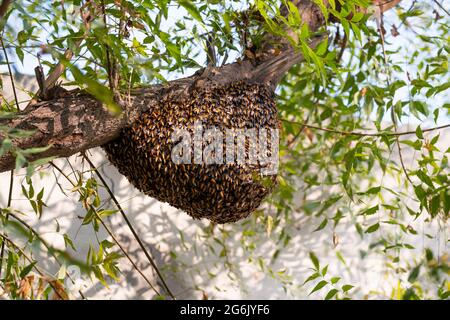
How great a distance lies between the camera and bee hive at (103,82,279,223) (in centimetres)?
115

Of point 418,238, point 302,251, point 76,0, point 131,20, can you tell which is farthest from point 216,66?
point 418,238

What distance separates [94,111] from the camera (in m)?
1.08

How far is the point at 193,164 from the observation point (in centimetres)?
116

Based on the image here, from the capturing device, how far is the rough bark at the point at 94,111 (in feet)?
3.37

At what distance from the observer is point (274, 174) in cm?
128

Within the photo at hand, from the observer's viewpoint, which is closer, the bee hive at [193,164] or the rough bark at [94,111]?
the rough bark at [94,111]

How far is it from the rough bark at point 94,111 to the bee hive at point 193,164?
0.08 feet

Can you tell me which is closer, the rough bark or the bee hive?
the rough bark

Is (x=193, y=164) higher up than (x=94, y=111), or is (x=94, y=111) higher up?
(x=94, y=111)

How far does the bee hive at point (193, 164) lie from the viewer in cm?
115

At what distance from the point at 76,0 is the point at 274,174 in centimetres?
56

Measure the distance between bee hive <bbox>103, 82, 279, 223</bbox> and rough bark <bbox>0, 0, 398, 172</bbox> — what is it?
0.08ft

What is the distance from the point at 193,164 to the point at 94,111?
221 millimetres
